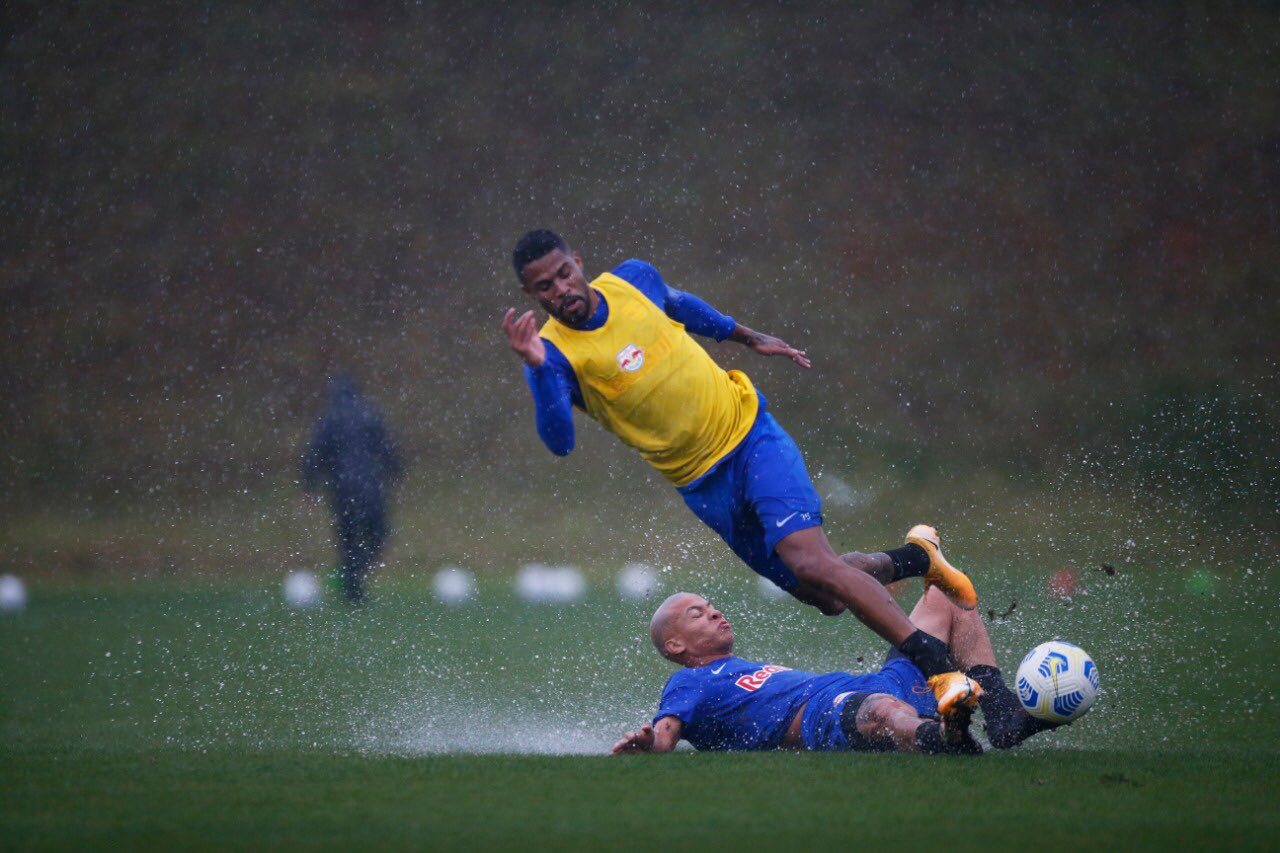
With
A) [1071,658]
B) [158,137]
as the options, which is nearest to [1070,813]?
[1071,658]

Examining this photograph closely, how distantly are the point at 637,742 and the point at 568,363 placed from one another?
1.10 meters

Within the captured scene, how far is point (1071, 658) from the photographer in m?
3.40

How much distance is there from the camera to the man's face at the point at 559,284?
12.9 ft

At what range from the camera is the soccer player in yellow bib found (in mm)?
3826

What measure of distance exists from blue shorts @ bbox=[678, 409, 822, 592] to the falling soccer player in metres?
0.23

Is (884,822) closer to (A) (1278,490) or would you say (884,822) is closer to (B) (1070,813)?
(B) (1070,813)

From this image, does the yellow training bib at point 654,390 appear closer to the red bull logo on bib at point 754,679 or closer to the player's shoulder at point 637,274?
the player's shoulder at point 637,274

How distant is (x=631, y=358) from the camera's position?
4.00 meters

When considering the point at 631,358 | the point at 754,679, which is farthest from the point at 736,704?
the point at 631,358

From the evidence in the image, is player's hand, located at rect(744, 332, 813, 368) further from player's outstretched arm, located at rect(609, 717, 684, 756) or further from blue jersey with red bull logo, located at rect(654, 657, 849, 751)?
player's outstretched arm, located at rect(609, 717, 684, 756)

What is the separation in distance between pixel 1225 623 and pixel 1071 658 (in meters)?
3.36

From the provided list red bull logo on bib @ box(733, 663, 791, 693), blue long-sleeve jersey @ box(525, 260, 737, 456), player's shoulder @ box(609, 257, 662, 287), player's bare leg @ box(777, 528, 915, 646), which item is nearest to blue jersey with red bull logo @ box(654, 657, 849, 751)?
red bull logo on bib @ box(733, 663, 791, 693)

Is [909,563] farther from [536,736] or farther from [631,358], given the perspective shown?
[536,736]

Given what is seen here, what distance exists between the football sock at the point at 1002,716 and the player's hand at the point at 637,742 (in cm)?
88
